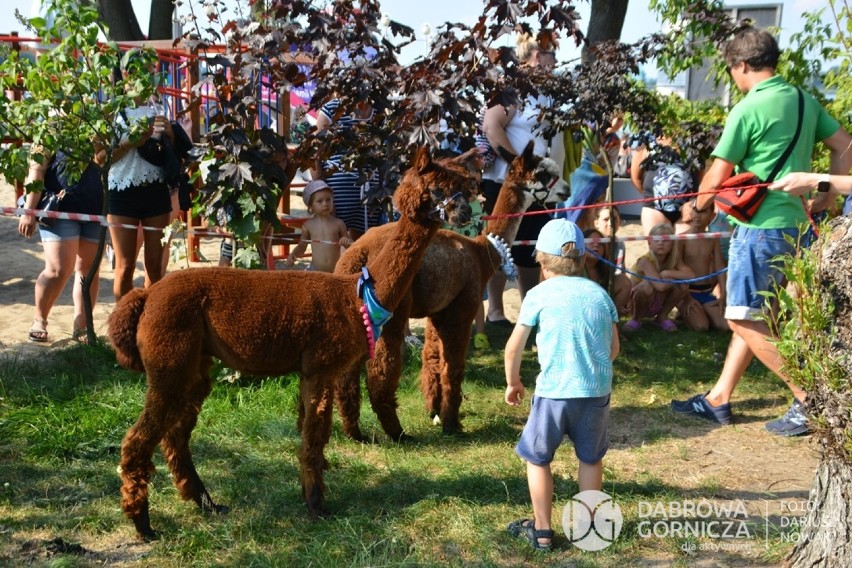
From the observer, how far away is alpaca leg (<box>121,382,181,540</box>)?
151 inches

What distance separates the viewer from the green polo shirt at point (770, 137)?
5047 mm

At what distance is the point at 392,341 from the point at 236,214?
146 centimetres

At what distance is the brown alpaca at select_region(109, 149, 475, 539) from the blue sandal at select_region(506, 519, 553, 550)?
3.07 feet

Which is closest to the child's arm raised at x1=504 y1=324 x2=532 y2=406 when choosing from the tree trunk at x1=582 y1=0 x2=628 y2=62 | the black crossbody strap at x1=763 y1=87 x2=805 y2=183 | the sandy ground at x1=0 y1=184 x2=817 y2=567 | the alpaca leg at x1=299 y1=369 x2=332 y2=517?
the alpaca leg at x1=299 y1=369 x2=332 y2=517

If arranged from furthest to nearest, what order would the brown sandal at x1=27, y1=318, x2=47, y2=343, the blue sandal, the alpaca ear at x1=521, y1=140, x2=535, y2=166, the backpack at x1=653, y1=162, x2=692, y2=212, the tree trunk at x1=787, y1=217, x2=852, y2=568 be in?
the backpack at x1=653, y1=162, x2=692, y2=212 < the brown sandal at x1=27, y1=318, x2=47, y2=343 < the alpaca ear at x1=521, y1=140, x2=535, y2=166 < the blue sandal < the tree trunk at x1=787, y1=217, x2=852, y2=568

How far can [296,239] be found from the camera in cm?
793

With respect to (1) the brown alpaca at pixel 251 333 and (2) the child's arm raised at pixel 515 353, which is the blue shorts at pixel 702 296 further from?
(2) the child's arm raised at pixel 515 353

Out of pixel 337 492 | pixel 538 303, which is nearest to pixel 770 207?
pixel 538 303

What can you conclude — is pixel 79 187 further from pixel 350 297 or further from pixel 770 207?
pixel 770 207

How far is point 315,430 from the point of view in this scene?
4.11 meters

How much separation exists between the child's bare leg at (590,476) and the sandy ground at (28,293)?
13.0 feet

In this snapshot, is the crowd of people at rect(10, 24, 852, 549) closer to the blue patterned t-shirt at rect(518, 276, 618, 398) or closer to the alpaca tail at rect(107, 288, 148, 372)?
the blue patterned t-shirt at rect(518, 276, 618, 398)

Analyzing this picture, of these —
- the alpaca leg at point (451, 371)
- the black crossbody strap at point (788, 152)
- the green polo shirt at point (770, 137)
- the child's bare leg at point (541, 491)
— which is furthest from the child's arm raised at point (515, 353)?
the black crossbody strap at point (788, 152)

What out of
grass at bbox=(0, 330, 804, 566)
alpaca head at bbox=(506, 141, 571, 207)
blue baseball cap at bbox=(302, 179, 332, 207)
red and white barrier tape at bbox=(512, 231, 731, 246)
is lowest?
grass at bbox=(0, 330, 804, 566)
